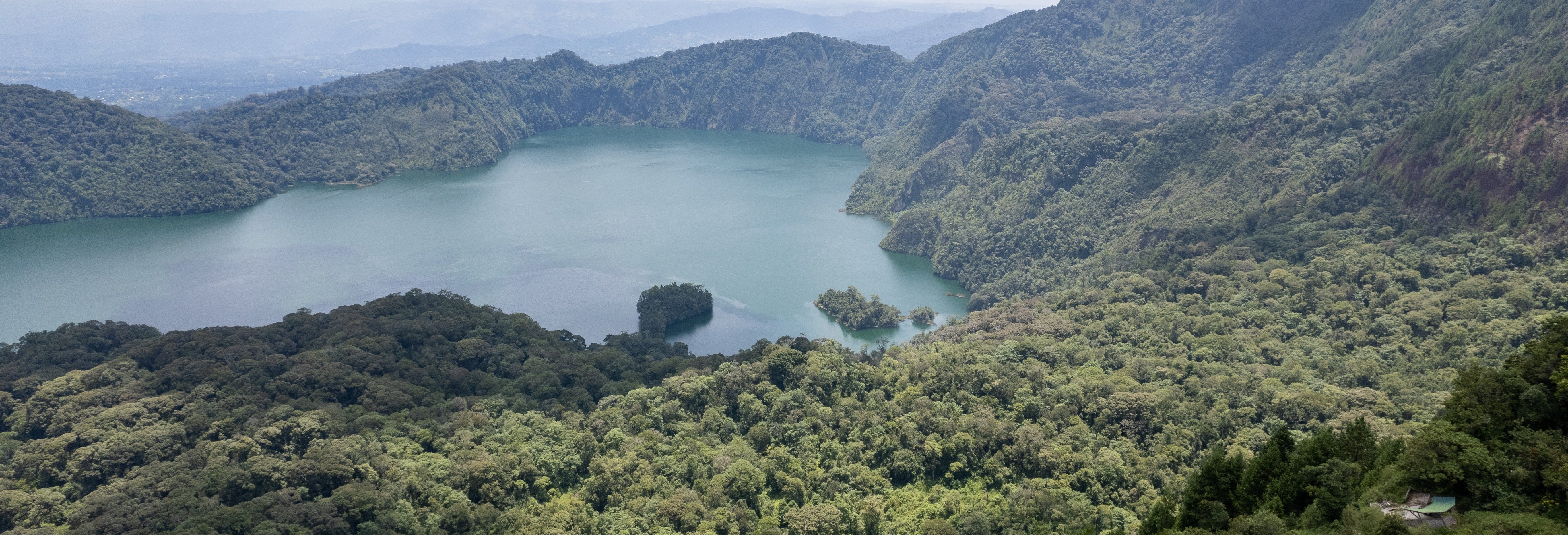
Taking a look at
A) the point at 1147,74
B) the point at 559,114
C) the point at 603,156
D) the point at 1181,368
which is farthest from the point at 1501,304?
the point at 559,114

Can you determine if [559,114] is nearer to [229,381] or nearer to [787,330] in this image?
[787,330]

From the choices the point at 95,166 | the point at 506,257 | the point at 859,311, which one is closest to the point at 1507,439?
the point at 859,311

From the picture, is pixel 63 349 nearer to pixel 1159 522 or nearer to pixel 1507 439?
pixel 1159 522

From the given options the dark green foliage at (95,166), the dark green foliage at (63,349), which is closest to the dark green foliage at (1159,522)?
the dark green foliage at (63,349)

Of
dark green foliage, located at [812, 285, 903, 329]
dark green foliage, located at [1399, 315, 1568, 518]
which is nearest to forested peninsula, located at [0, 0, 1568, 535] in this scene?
dark green foliage, located at [1399, 315, 1568, 518]

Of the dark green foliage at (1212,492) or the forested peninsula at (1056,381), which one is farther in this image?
the forested peninsula at (1056,381)

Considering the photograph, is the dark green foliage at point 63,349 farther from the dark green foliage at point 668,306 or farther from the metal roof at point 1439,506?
the metal roof at point 1439,506
